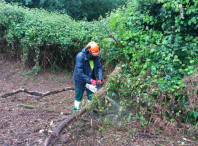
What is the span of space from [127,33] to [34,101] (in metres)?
3.50

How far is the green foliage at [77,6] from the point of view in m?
12.2

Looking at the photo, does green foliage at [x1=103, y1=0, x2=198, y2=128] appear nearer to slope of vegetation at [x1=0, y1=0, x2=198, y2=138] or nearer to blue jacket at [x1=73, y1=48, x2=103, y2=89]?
slope of vegetation at [x1=0, y1=0, x2=198, y2=138]

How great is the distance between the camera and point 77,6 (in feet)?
45.2

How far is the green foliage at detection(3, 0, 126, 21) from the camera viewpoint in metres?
12.2

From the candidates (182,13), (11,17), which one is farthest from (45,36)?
(182,13)

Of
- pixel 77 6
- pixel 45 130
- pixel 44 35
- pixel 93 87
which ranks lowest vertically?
pixel 45 130

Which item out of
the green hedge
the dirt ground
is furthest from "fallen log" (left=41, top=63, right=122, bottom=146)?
the green hedge

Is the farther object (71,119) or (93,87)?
(93,87)

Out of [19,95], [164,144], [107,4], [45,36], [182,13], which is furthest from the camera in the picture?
[107,4]

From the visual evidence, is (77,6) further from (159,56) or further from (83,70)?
(159,56)

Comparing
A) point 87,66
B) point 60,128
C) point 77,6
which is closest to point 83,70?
point 87,66

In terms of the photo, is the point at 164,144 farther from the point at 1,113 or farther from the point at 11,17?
the point at 11,17

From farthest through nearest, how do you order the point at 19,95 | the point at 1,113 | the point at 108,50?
the point at 19,95
the point at 108,50
the point at 1,113

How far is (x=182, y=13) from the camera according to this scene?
3.61 m
